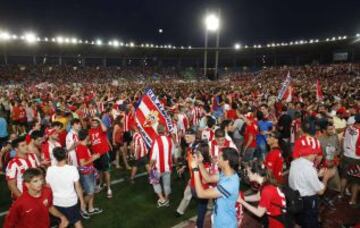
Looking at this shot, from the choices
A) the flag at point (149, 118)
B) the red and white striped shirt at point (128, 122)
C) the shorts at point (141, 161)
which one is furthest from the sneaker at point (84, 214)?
the red and white striped shirt at point (128, 122)

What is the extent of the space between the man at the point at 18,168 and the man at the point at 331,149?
5.39 meters

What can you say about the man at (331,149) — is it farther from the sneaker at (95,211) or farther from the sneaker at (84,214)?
the sneaker at (84,214)

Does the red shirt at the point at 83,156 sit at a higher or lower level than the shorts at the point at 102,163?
higher

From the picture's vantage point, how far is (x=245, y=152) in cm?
855

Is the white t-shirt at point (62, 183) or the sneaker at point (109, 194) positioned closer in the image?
the white t-shirt at point (62, 183)

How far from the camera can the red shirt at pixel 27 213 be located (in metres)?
3.64

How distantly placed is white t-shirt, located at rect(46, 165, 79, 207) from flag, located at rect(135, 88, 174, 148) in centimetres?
203

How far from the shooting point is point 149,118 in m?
6.73

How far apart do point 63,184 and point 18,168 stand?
2.64ft

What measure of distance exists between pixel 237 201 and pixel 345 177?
4.13 meters

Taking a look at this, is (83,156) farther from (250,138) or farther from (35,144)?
(250,138)

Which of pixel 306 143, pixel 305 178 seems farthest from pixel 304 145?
pixel 305 178

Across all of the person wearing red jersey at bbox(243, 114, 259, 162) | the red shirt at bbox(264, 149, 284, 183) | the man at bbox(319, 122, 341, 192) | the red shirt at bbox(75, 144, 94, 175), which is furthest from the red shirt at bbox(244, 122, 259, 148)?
the red shirt at bbox(75, 144, 94, 175)

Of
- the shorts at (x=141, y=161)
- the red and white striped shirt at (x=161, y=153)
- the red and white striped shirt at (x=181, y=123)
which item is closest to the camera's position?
the red and white striped shirt at (x=161, y=153)
